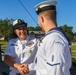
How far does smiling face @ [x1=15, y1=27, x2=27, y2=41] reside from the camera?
4.82 meters

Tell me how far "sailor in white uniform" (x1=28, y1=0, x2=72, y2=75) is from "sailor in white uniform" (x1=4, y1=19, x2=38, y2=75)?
1.53 metres

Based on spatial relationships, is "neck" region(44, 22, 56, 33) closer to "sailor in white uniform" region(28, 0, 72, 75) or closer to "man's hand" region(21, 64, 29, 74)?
"sailor in white uniform" region(28, 0, 72, 75)

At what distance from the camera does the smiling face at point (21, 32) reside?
190 inches

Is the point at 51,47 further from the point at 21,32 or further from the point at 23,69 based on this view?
the point at 21,32

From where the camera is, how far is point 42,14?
3.14 m

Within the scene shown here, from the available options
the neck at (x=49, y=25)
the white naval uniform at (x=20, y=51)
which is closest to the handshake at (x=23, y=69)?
the white naval uniform at (x=20, y=51)

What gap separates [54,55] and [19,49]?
6.29 ft

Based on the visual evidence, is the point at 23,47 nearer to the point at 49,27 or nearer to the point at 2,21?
the point at 49,27

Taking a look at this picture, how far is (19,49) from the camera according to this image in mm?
4742

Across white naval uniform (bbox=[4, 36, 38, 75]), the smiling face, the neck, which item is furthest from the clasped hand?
the neck

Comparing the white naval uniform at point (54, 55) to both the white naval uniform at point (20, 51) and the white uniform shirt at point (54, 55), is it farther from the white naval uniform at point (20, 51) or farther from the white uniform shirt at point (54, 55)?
the white naval uniform at point (20, 51)

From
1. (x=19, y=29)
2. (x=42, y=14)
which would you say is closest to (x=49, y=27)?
(x=42, y=14)

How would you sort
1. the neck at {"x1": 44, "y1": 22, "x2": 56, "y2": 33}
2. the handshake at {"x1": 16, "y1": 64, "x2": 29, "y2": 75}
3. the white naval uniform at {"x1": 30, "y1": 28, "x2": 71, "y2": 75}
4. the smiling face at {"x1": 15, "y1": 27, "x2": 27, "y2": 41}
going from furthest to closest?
the smiling face at {"x1": 15, "y1": 27, "x2": 27, "y2": 41}, the handshake at {"x1": 16, "y1": 64, "x2": 29, "y2": 75}, the neck at {"x1": 44, "y1": 22, "x2": 56, "y2": 33}, the white naval uniform at {"x1": 30, "y1": 28, "x2": 71, "y2": 75}

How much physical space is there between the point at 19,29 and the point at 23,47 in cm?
29
